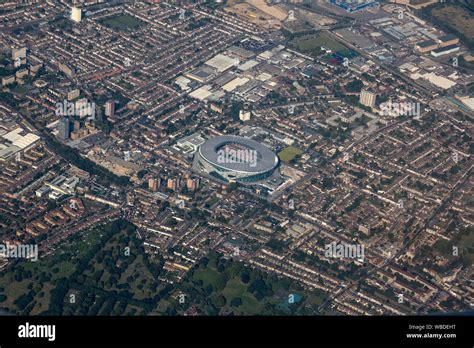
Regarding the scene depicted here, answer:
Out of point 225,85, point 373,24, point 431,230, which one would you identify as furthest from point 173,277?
point 373,24

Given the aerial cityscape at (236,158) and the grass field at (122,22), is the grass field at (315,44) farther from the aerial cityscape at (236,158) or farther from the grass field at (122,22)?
the grass field at (122,22)

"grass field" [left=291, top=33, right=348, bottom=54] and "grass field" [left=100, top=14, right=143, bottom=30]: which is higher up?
"grass field" [left=291, top=33, right=348, bottom=54]

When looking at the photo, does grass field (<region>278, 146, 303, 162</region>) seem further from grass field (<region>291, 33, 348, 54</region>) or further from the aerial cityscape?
grass field (<region>291, 33, 348, 54</region>)

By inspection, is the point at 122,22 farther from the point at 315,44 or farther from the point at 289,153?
the point at 289,153

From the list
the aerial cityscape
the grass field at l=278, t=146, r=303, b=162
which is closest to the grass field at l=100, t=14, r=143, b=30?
the aerial cityscape
